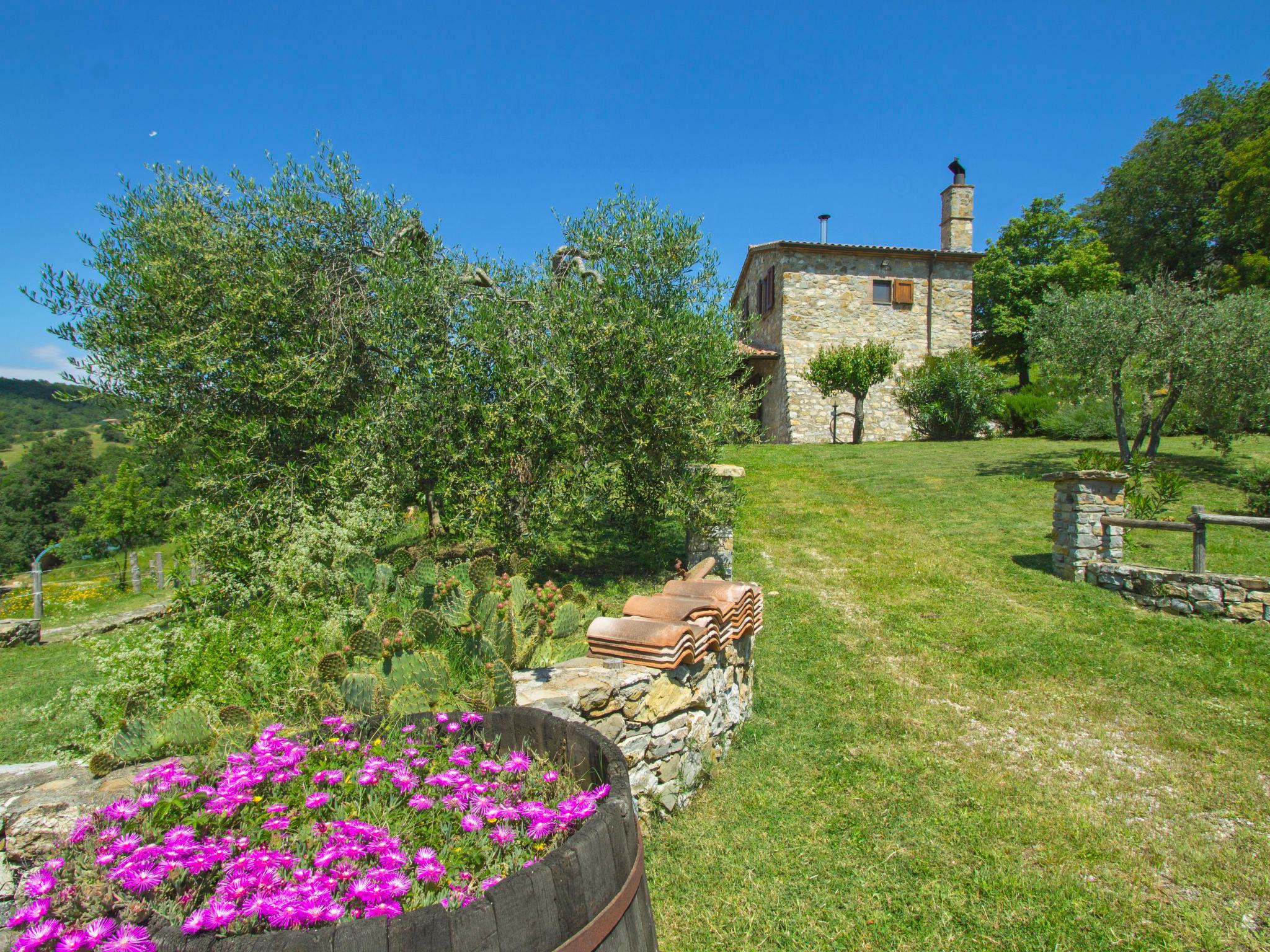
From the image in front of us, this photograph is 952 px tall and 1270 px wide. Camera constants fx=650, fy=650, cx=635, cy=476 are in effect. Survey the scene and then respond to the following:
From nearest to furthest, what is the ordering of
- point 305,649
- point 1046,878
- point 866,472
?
1. point 1046,878
2. point 305,649
3. point 866,472

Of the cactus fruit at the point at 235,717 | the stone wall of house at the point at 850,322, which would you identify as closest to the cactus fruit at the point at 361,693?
the cactus fruit at the point at 235,717

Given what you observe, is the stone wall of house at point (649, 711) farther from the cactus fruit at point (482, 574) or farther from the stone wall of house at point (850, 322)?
the stone wall of house at point (850, 322)

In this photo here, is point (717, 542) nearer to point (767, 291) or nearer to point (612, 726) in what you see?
point (612, 726)

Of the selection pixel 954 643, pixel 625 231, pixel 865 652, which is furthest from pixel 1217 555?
pixel 625 231

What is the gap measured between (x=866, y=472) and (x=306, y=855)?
48.0 feet

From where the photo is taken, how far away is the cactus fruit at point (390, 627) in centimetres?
425

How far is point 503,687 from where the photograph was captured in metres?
3.35

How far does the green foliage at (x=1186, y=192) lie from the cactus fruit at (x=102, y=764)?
35367 millimetres

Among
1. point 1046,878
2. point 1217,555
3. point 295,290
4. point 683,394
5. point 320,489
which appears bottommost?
point 1046,878

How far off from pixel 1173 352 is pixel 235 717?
1598 centimetres

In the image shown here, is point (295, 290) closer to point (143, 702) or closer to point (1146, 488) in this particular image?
point (143, 702)

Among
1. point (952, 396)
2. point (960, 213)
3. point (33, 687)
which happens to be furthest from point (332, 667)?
point (960, 213)

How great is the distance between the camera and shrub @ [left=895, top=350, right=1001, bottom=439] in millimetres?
20625

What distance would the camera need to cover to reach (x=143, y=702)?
11.3 feet
